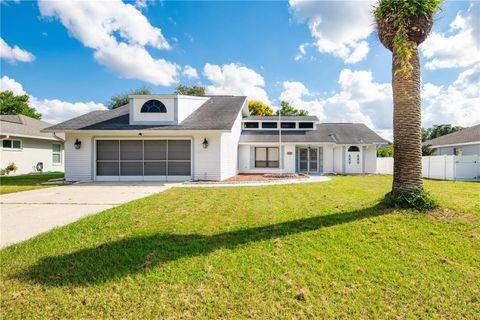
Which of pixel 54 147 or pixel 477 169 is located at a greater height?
pixel 54 147

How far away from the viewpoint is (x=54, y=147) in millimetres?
23266

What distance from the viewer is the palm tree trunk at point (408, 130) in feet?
18.9

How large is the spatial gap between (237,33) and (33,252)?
1484 cm

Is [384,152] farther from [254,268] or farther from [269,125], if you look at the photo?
[254,268]

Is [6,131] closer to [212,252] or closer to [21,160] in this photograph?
[21,160]

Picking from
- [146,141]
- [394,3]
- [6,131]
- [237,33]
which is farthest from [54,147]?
[394,3]

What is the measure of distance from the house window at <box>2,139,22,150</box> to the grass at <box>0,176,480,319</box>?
19845mm

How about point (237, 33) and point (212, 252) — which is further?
point (237, 33)

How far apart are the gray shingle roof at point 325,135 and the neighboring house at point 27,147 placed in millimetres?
15629

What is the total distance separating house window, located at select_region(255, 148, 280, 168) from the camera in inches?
770

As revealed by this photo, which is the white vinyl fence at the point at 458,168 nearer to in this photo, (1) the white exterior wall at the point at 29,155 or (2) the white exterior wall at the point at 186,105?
(2) the white exterior wall at the point at 186,105

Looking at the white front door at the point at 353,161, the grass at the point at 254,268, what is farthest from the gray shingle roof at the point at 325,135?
the grass at the point at 254,268

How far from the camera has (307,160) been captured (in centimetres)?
2008

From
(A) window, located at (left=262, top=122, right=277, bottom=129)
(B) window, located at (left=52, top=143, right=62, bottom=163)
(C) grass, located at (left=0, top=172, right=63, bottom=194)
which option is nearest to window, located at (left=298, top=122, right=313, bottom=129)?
(A) window, located at (left=262, top=122, right=277, bottom=129)
